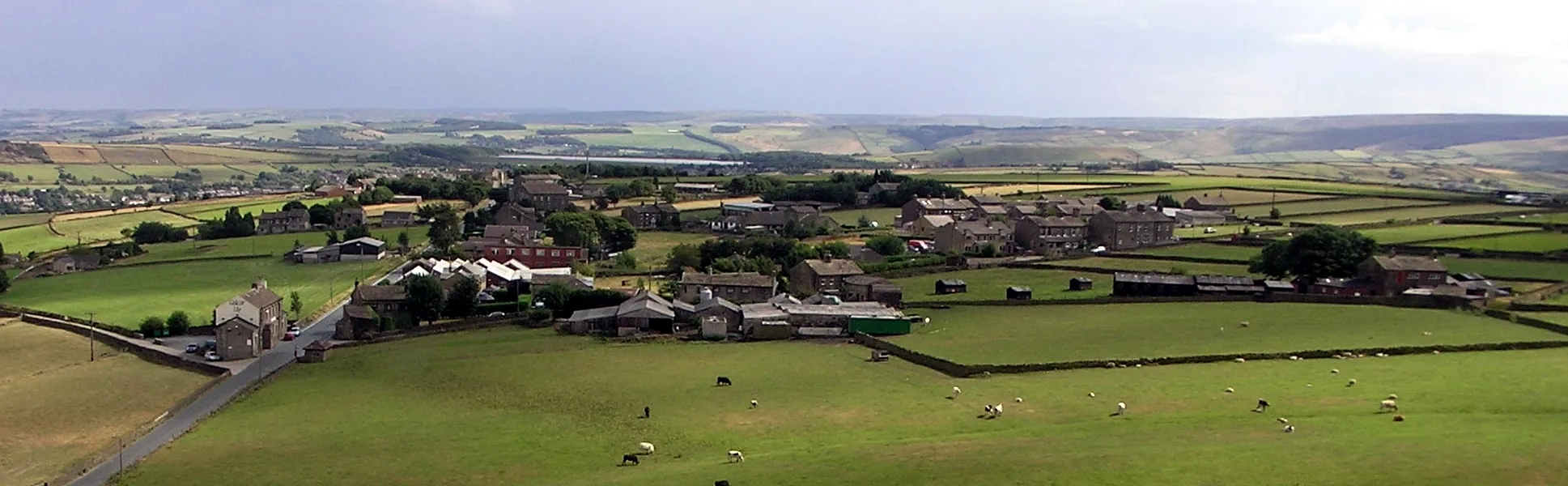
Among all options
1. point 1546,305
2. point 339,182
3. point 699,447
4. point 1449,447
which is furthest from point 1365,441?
point 339,182

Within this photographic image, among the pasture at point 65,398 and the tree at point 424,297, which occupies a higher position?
the tree at point 424,297

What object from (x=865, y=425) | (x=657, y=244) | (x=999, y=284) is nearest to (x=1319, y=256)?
(x=999, y=284)

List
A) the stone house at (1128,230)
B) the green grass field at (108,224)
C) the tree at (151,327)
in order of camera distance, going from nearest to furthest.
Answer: the tree at (151,327) → the stone house at (1128,230) → the green grass field at (108,224)

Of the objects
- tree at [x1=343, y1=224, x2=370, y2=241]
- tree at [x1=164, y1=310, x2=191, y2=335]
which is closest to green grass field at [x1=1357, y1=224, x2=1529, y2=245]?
tree at [x1=164, y1=310, x2=191, y2=335]

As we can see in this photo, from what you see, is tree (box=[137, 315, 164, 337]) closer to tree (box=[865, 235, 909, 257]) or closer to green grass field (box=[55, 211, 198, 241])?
green grass field (box=[55, 211, 198, 241])

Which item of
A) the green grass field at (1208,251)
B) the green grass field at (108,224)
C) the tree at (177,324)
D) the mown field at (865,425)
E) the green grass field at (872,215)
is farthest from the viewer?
the green grass field at (872,215)

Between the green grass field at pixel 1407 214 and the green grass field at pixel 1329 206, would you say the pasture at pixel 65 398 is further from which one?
the green grass field at pixel 1329 206

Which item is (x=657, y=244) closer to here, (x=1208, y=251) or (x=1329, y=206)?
(x=1208, y=251)

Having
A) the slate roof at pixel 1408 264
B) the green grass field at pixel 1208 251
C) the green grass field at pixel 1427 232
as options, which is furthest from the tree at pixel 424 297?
the green grass field at pixel 1427 232
